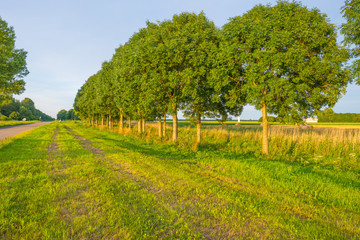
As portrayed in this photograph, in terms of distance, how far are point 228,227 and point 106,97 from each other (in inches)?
1207

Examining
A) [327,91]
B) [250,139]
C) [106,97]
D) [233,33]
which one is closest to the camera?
[327,91]

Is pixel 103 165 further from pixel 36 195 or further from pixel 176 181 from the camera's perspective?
pixel 176 181

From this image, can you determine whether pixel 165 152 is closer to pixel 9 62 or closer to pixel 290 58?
pixel 290 58

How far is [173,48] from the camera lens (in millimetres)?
14680

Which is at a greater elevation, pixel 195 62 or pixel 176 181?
pixel 195 62

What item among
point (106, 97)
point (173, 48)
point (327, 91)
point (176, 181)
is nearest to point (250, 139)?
point (327, 91)

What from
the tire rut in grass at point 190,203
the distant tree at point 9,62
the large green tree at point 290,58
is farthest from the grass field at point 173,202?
the distant tree at point 9,62

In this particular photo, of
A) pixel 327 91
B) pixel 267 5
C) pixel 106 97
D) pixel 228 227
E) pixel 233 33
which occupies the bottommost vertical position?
pixel 228 227

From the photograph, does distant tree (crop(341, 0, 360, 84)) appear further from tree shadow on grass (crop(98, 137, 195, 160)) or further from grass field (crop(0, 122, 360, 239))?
tree shadow on grass (crop(98, 137, 195, 160))

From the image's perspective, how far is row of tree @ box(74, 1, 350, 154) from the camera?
1034cm

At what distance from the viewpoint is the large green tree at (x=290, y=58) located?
1020 cm

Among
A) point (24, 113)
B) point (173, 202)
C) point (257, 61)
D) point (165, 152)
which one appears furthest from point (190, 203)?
point (24, 113)

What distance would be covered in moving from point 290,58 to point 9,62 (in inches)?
863

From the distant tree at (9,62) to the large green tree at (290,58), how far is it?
18651 mm
